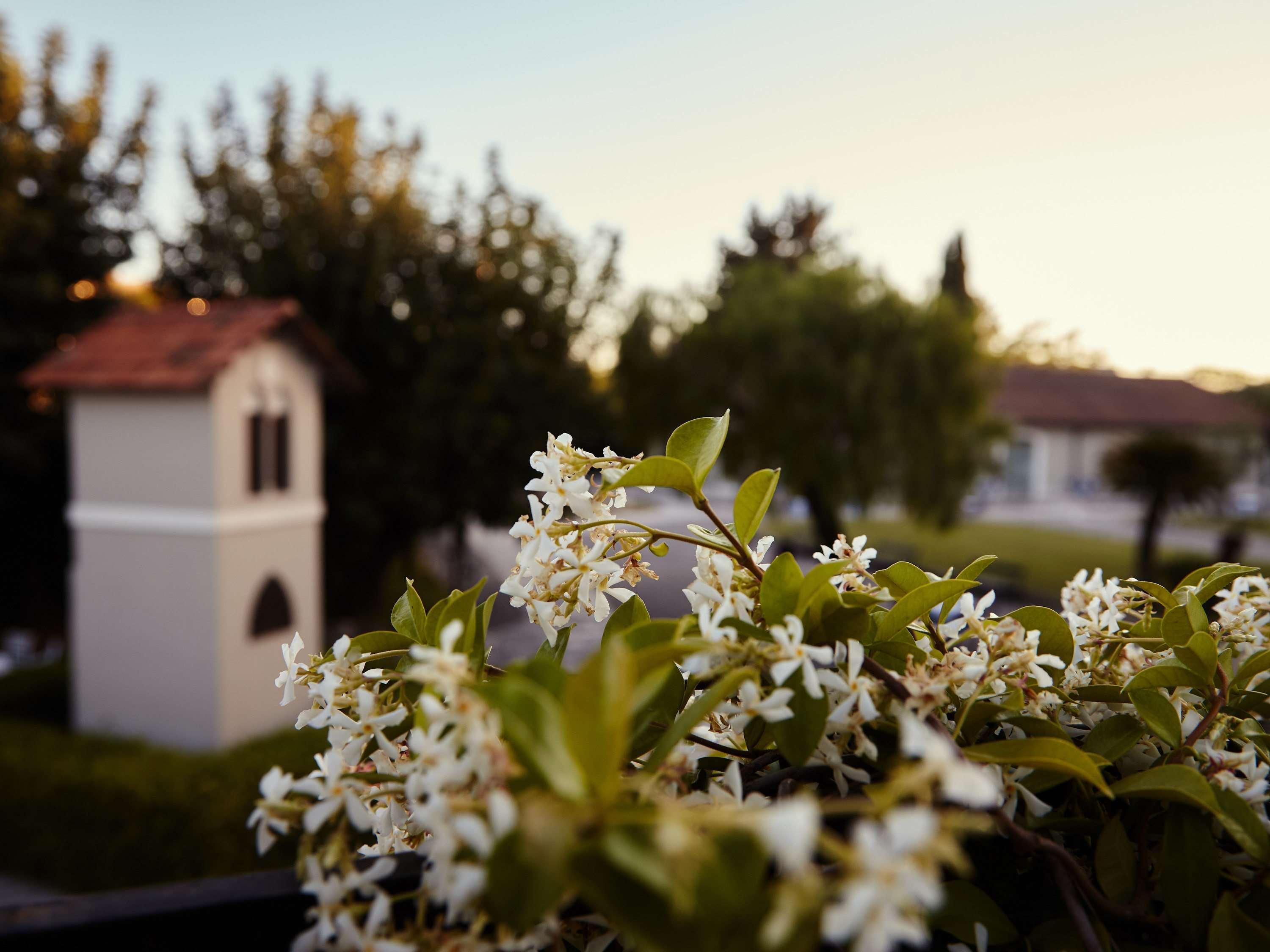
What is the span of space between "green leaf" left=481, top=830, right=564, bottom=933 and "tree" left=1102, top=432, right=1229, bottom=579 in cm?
1441

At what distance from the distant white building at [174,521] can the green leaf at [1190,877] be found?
24.0 ft

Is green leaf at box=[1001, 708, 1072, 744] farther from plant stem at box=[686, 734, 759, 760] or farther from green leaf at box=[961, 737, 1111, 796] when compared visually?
plant stem at box=[686, 734, 759, 760]

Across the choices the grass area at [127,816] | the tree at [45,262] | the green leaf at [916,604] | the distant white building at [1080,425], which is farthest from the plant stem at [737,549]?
the distant white building at [1080,425]

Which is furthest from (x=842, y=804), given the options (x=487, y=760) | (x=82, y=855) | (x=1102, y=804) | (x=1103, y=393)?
(x=1103, y=393)

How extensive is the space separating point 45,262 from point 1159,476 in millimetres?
15439

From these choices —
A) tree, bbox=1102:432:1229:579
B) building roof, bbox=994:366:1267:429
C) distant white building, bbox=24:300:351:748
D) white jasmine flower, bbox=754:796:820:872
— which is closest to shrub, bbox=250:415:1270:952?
white jasmine flower, bbox=754:796:820:872

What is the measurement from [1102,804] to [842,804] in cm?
42

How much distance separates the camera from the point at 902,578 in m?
0.73

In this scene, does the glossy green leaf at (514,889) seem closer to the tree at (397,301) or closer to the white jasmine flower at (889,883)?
the white jasmine flower at (889,883)

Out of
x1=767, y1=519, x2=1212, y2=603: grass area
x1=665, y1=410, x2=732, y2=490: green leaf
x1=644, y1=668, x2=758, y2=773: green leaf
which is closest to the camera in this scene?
x1=644, y1=668, x2=758, y2=773: green leaf

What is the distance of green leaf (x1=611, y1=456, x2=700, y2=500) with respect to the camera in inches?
23.8

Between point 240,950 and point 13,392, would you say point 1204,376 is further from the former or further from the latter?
point 240,950

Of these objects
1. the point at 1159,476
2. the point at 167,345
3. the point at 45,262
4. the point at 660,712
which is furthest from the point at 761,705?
the point at 1159,476

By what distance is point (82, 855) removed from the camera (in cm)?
540
